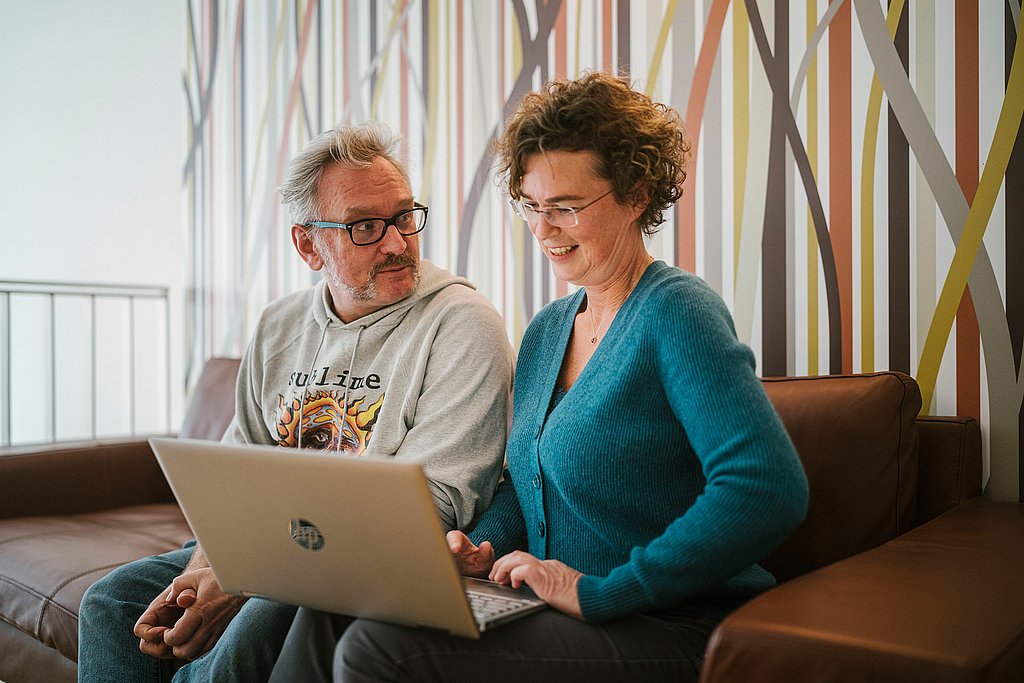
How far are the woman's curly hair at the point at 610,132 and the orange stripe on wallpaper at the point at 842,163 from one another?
55cm

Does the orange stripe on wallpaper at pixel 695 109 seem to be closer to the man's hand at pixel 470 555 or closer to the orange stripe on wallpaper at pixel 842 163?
the orange stripe on wallpaper at pixel 842 163

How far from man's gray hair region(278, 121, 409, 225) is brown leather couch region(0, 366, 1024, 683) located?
2.69 feet

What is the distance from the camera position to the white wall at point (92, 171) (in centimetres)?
370

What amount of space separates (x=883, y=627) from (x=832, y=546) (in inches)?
24.0

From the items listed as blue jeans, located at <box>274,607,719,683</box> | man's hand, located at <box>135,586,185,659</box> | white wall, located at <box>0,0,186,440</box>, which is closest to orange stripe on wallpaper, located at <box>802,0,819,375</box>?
blue jeans, located at <box>274,607,719,683</box>

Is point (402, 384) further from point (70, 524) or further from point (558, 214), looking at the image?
point (70, 524)

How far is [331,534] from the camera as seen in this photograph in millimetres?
1093

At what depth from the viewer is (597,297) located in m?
1.50

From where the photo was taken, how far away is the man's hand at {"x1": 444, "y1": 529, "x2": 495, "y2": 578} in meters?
1.39

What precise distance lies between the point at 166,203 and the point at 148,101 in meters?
0.44

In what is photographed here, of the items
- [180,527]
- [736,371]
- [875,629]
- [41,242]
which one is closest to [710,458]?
[736,371]

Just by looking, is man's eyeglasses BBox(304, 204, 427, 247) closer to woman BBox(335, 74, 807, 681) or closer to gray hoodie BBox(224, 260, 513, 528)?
gray hoodie BBox(224, 260, 513, 528)

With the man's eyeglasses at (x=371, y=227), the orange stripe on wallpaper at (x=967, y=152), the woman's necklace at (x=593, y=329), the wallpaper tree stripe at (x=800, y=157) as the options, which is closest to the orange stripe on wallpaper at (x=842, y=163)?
the wallpaper tree stripe at (x=800, y=157)

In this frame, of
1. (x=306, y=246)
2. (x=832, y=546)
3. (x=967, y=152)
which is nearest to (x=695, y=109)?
(x=967, y=152)
